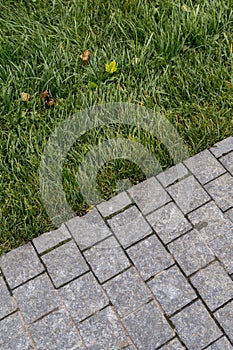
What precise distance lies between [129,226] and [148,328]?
0.61m

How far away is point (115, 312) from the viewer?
103 inches

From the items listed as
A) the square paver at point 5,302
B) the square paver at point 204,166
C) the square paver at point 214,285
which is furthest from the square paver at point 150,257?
the square paver at point 5,302

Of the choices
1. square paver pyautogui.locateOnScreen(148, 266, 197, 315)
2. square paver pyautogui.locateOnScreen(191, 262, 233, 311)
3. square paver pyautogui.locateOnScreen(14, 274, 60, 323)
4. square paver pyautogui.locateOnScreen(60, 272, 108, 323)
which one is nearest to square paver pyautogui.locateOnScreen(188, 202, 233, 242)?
square paver pyautogui.locateOnScreen(191, 262, 233, 311)

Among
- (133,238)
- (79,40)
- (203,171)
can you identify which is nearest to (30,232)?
(133,238)

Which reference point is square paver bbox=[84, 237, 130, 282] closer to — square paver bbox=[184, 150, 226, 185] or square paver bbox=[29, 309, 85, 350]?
square paver bbox=[29, 309, 85, 350]

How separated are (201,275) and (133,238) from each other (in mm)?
436

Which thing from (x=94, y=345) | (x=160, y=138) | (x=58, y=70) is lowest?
(x=94, y=345)

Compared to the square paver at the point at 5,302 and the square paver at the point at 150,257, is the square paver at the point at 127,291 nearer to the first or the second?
the square paver at the point at 150,257

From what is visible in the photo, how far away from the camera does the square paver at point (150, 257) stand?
9.01ft

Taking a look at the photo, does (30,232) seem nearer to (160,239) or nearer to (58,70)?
(160,239)

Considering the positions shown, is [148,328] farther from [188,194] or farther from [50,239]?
[188,194]

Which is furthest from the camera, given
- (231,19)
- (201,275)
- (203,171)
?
(231,19)

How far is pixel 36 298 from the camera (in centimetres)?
266

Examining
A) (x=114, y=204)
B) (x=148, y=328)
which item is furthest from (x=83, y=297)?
(x=114, y=204)
